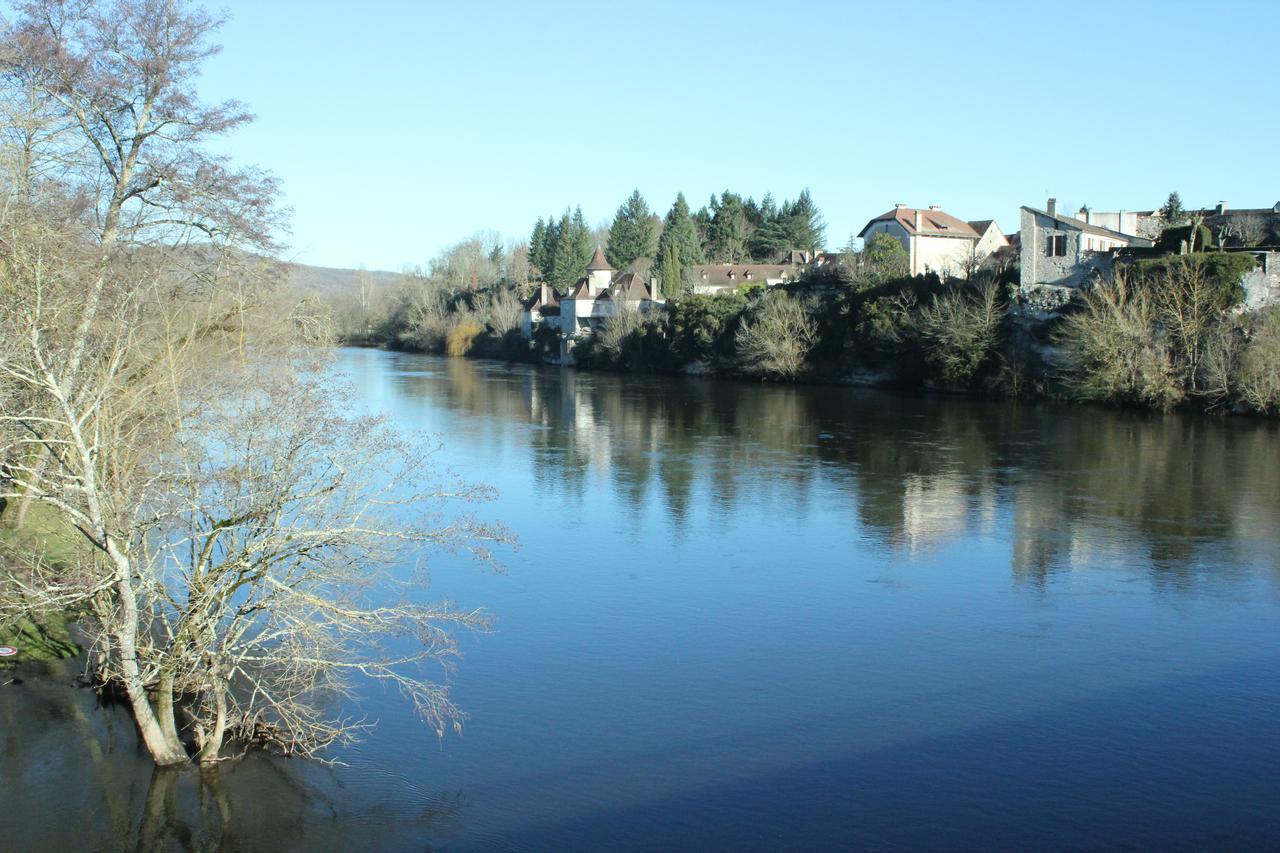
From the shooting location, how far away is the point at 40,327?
326 inches

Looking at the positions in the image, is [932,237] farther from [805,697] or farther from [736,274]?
[805,697]

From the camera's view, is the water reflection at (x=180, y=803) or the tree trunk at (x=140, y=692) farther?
the tree trunk at (x=140, y=692)

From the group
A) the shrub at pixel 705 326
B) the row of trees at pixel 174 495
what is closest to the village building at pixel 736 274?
the shrub at pixel 705 326

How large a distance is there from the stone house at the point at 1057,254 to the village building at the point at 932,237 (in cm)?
1517

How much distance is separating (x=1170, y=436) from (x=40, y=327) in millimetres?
28100

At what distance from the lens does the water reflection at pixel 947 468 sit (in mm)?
17812

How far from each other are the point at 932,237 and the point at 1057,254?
19.4m

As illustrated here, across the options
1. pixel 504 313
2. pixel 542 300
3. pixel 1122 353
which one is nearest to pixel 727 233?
pixel 542 300

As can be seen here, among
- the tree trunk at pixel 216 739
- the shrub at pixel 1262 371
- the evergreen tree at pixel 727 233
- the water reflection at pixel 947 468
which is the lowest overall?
the tree trunk at pixel 216 739

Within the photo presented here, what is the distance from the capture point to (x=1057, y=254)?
41344 millimetres

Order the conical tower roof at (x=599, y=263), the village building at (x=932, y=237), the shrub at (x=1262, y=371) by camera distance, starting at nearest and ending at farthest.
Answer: the shrub at (x=1262, y=371)
the village building at (x=932, y=237)
the conical tower roof at (x=599, y=263)

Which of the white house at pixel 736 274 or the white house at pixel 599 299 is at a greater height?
the white house at pixel 736 274

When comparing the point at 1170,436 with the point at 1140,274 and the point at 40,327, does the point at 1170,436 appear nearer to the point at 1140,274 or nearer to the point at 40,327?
the point at 1140,274

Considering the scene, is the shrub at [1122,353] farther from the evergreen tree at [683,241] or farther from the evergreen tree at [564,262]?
the evergreen tree at [564,262]
